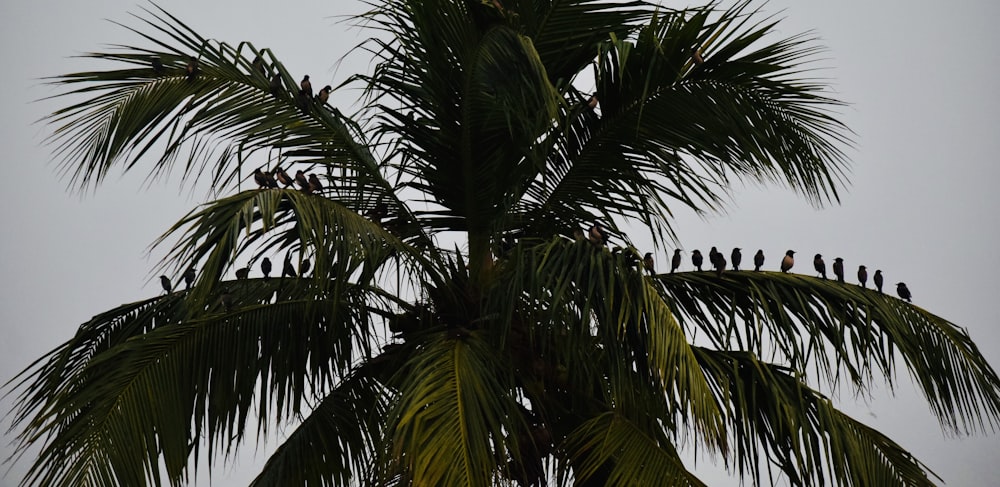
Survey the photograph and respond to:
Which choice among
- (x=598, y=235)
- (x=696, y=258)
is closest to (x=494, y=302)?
(x=598, y=235)

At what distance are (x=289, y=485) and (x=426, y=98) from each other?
2.02 metres

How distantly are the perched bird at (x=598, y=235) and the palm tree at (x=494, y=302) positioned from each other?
0.06 ft

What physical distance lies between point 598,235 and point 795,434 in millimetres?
1426

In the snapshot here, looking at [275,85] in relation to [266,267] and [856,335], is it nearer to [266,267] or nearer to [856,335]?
[266,267]

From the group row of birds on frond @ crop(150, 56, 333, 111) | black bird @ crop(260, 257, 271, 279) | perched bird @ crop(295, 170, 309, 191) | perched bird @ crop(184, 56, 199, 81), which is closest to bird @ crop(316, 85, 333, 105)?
row of birds on frond @ crop(150, 56, 333, 111)

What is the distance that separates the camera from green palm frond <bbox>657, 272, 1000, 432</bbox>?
17.0 ft

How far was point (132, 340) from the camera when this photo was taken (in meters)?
5.01

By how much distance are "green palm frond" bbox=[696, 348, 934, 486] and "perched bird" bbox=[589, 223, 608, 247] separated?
69cm

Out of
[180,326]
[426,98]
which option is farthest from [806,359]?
[180,326]

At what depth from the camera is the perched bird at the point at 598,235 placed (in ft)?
17.0

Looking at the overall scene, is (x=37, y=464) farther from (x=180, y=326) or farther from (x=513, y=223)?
(x=513, y=223)

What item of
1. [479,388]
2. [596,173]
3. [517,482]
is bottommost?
[517,482]

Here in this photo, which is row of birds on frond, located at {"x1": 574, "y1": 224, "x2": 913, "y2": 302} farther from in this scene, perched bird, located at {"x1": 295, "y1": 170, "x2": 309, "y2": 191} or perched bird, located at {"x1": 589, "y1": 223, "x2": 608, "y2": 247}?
perched bird, located at {"x1": 295, "y1": 170, "x2": 309, "y2": 191}

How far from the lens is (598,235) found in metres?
5.50
